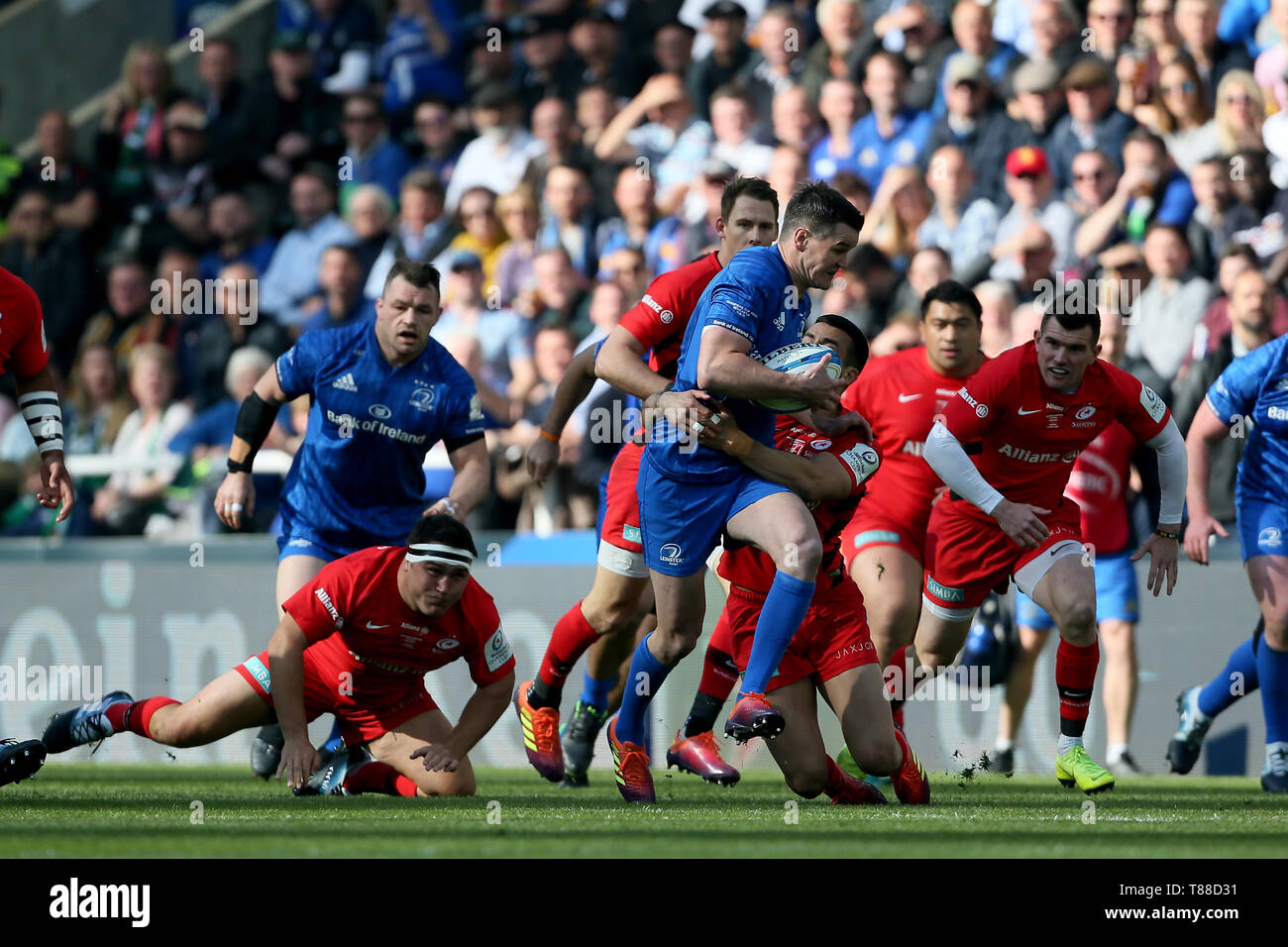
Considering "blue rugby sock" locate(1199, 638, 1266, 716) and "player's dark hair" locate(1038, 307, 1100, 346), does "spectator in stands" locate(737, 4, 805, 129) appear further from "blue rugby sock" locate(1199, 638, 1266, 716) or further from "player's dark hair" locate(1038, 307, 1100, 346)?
"blue rugby sock" locate(1199, 638, 1266, 716)

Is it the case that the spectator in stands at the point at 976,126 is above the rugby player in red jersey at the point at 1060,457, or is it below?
above

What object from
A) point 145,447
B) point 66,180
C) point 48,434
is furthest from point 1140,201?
point 66,180

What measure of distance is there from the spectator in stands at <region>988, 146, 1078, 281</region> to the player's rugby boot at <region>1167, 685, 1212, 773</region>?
3770 millimetres

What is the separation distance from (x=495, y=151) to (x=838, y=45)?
10.1 feet

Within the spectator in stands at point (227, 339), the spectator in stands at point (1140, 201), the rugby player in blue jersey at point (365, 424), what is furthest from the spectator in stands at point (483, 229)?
the rugby player in blue jersey at point (365, 424)

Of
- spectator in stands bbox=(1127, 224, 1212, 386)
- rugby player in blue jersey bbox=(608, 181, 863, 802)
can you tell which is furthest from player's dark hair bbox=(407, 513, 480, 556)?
spectator in stands bbox=(1127, 224, 1212, 386)

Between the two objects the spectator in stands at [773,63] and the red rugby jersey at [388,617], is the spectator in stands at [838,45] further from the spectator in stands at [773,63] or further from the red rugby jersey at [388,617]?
the red rugby jersey at [388,617]

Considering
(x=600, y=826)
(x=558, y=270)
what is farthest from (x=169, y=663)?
(x=600, y=826)

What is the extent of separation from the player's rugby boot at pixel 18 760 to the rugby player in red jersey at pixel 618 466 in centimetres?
233

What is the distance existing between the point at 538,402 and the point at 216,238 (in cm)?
496

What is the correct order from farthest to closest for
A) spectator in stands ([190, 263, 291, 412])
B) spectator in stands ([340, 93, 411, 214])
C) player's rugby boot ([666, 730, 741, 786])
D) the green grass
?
spectator in stands ([340, 93, 411, 214]) → spectator in stands ([190, 263, 291, 412]) → player's rugby boot ([666, 730, 741, 786]) → the green grass

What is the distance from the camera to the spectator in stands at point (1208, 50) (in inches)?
482

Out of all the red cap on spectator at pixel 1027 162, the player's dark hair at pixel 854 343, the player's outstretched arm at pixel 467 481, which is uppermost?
the red cap on spectator at pixel 1027 162

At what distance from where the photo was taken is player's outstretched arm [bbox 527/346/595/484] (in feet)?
26.6
